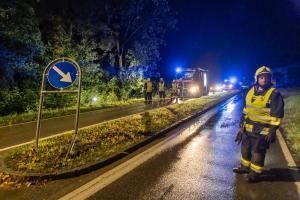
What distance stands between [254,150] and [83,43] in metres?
20.3

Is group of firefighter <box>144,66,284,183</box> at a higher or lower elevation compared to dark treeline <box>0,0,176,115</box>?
lower

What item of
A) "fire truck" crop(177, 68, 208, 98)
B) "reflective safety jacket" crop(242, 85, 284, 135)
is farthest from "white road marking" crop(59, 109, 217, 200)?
"fire truck" crop(177, 68, 208, 98)

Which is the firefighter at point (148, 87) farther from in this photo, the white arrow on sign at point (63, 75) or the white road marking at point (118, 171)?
the white arrow on sign at point (63, 75)

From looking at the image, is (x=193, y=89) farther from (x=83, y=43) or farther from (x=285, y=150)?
(x=285, y=150)

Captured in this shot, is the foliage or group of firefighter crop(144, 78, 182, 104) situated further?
group of firefighter crop(144, 78, 182, 104)

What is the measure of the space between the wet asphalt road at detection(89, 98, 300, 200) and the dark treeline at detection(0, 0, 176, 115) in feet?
40.2

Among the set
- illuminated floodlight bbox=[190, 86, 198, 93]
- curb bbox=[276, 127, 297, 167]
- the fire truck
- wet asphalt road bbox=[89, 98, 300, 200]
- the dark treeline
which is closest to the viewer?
wet asphalt road bbox=[89, 98, 300, 200]

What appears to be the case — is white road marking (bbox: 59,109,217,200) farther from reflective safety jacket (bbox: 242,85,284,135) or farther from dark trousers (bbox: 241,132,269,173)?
reflective safety jacket (bbox: 242,85,284,135)

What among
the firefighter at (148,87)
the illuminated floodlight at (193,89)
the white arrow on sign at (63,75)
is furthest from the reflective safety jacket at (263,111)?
the illuminated floodlight at (193,89)

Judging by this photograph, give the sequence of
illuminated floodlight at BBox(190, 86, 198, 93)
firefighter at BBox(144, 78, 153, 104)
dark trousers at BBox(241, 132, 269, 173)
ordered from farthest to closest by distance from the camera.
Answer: illuminated floodlight at BBox(190, 86, 198, 93)
firefighter at BBox(144, 78, 153, 104)
dark trousers at BBox(241, 132, 269, 173)

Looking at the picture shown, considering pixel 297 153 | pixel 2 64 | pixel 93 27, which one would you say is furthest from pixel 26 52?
pixel 297 153

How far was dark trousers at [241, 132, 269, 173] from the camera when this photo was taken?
225 inches

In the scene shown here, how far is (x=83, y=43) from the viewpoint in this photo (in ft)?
79.4

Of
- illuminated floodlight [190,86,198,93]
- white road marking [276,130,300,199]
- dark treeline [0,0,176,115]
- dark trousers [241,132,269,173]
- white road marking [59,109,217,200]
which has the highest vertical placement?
dark treeline [0,0,176,115]
